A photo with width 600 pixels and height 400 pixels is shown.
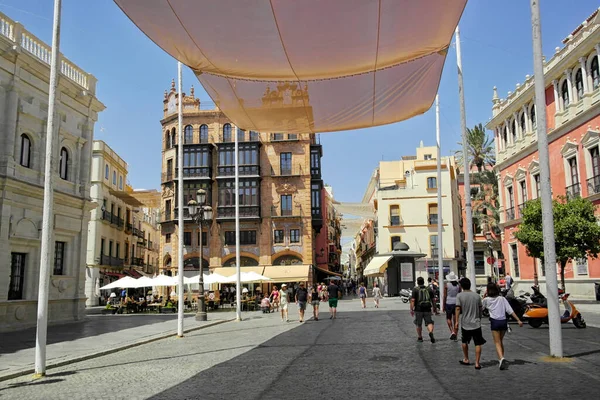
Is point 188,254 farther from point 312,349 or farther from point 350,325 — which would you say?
point 312,349

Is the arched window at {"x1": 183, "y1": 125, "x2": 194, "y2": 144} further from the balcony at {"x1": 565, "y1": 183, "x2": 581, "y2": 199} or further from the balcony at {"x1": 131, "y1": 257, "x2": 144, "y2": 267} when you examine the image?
the balcony at {"x1": 565, "y1": 183, "x2": 581, "y2": 199}

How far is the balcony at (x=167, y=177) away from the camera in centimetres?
5023

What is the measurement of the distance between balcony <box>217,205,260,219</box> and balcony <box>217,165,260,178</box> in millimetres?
3205

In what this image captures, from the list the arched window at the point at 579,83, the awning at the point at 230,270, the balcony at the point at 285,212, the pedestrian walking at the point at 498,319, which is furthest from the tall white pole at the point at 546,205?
the balcony at the point at 285,212

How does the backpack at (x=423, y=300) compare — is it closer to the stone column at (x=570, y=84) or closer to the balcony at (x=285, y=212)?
the stone column at (x=570, y=84)

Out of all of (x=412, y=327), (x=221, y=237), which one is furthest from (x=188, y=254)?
(x=412, y=327)

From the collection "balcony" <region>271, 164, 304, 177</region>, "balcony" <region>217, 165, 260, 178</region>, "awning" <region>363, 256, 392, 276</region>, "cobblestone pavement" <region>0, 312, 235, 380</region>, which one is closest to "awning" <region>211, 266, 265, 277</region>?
"balcony" <region>217, 165, 260, 178</region>

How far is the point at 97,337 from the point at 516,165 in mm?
32332

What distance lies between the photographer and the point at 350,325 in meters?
18.7

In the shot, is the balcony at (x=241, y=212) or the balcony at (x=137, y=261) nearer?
the balcony at (x=241, y=212)

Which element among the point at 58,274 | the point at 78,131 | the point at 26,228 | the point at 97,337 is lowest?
the point at 97,337

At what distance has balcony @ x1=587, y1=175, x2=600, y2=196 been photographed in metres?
27.7

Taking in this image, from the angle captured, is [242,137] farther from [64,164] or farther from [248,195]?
[64,164]

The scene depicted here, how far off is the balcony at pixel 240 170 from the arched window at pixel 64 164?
85.5 feet
